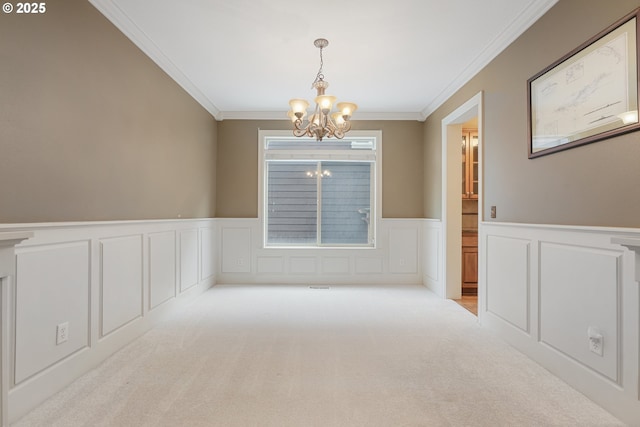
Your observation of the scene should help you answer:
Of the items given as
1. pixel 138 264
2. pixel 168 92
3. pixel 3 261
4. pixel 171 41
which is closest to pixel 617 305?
pixel 3 261

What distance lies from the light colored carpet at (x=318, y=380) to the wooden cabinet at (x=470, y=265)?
52.1 inches

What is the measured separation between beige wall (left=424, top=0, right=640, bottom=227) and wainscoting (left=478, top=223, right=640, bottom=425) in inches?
5.3

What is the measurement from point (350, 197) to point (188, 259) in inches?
105

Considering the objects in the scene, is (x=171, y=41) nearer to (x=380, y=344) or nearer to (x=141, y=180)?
(x=141, y=180)

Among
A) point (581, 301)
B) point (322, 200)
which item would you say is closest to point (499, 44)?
point (581, 301)

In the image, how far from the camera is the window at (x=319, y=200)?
523cm

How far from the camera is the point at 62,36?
1993mm

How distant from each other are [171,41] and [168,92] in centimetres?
64

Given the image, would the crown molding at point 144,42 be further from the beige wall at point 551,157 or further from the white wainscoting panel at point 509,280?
the white wainscoting panel at point 509,280

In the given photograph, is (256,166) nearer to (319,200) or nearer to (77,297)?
(319,200)

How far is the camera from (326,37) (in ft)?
9.32

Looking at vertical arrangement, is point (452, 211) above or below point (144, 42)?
below

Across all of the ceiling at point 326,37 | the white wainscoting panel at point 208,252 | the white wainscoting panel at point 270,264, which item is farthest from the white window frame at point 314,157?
the ceiling at point 326,37

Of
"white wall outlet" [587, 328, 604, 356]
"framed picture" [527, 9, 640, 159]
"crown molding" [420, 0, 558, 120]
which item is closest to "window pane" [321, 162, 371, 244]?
"crown molding" [420, 0, 558, 120]
